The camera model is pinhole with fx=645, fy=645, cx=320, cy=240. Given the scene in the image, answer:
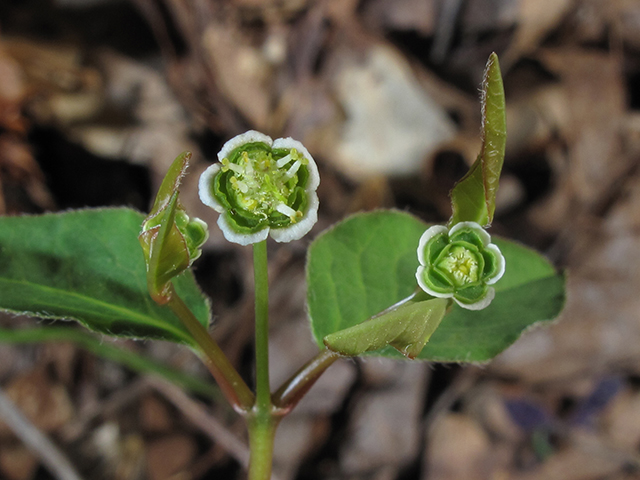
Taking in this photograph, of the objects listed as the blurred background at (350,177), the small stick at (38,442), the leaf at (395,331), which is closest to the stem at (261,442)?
the leaf at (395,331)

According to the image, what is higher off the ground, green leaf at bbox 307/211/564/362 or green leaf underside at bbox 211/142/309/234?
green leaf underside at bbox 211/142/309/234

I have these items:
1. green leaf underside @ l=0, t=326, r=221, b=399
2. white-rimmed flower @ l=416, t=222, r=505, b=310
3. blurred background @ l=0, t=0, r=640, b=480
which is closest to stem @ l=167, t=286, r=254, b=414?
white-rimmed flower @ l=416, t=222, r=505, b=310

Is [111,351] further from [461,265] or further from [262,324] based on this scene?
[461,265]

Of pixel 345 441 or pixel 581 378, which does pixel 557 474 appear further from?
pixel 345 441

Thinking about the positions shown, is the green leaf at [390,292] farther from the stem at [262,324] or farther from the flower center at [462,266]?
the flower center at [462,266]

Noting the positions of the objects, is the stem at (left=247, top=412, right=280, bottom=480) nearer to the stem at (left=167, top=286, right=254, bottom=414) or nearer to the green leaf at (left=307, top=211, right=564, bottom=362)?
the stem at (left=167, top=286, right=254, bottom=414)

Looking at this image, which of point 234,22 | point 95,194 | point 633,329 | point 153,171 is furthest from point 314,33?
point 633,329

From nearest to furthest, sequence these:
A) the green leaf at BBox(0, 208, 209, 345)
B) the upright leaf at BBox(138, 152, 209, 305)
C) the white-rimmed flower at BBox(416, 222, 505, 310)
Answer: the upright leaf at BBox(138, 152, 209, 305)
the white-rimmed flower at BBox(416, 222, 505, 310)
the green leaf at BBox(0, 208, 209, 345)
